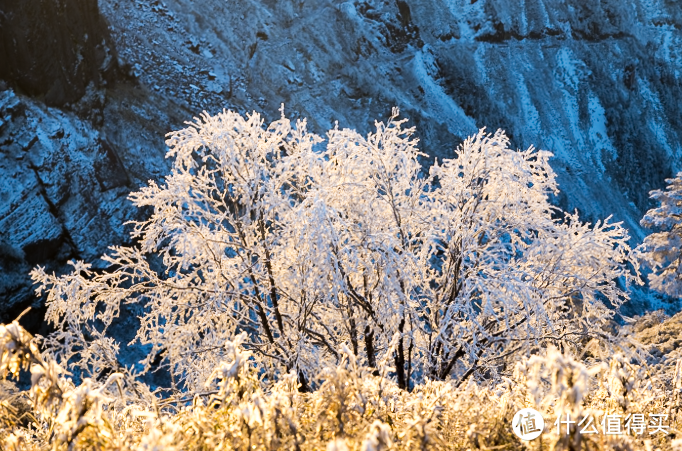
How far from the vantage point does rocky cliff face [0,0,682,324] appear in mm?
17891

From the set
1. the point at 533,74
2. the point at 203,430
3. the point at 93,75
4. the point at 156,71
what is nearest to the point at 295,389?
the point at 203,430

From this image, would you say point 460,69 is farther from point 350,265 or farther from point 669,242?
point 350,265

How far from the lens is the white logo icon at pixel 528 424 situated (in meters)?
2.05

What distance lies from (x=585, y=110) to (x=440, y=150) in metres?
13.7

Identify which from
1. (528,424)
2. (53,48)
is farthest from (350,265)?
(53,48)

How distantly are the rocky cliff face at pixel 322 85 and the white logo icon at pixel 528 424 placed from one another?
17.5 metres

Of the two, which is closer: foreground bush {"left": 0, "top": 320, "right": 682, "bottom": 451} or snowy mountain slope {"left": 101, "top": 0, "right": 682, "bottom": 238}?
foreground bush {"left": 0, "top": 320, "right": 682, "bottom": 451}

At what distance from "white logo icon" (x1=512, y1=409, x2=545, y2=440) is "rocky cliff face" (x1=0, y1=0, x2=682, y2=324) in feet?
57.6

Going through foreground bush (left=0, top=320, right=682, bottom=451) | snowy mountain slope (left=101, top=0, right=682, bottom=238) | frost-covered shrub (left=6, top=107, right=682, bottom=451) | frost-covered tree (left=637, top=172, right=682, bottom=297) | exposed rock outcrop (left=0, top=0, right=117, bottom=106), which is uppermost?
snowy mountain slope (left=101, top=0, right=682, bottom=238)

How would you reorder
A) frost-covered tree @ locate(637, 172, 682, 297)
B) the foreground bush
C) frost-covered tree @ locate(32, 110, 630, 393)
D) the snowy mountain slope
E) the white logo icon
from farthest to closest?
the snowy mountain slope < frost-covered tree @ locate(637, 172, 682, 297) < frost-covered tree @ locate(32, 110, 630, 393) < the white logo icon < the foreground bush

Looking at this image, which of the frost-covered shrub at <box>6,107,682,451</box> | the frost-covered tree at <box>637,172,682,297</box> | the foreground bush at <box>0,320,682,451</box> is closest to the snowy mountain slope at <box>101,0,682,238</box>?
the frost-covered tree at <box>637,172,682,297</box>

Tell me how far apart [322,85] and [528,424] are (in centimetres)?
2890

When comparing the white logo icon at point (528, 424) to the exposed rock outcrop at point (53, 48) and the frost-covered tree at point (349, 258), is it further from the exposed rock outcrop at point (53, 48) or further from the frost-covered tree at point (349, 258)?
the exposed rock outcrop at point (53, 48)

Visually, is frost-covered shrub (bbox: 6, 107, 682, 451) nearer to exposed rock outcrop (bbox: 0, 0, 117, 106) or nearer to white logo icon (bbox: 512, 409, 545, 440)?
white logo icon (bbox: 512, 409, 545, 440)
